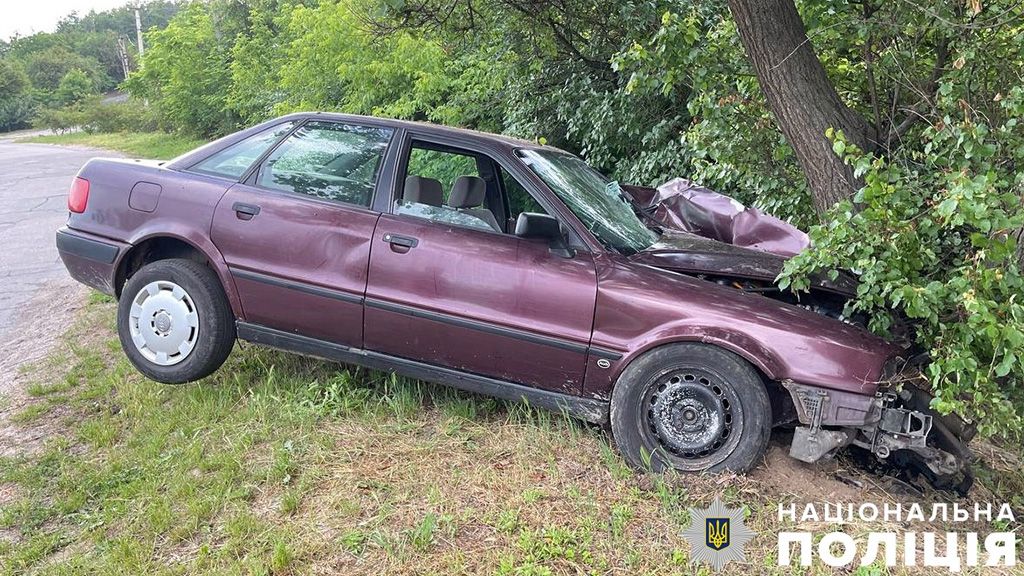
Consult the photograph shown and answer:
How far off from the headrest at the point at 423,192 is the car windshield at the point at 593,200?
522 millimetres

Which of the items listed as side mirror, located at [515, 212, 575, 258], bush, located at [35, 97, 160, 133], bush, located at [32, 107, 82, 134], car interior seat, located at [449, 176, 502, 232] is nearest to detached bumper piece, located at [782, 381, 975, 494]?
side mirror, located at [515, 212, 575, 258]

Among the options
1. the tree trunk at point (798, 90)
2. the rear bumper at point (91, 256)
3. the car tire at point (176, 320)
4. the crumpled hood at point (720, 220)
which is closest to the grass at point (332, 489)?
the car tire at point (176, 320)

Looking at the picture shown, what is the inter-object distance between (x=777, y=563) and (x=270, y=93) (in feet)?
49.8

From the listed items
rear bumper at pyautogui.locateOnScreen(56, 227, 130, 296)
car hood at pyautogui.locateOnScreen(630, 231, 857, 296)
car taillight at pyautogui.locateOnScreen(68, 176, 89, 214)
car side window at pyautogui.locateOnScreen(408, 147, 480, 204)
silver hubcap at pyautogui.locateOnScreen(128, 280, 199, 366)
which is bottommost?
silver hubcap at pyautogui.locateOnScreen(128, 280, 199, 366)

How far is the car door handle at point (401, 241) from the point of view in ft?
11.9

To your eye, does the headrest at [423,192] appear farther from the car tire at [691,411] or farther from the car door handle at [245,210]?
the car tire at [691,411]

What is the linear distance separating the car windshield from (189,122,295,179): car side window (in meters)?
1.52

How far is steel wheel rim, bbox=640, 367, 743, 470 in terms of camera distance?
3.19 meters

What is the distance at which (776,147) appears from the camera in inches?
192

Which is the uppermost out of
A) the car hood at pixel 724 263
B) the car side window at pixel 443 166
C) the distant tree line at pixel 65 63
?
the distant tree line at pixel 65 63

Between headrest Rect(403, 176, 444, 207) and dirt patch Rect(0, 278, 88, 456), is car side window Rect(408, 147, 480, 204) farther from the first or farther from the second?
dirt patch Rect(0, 278, 88, 456)

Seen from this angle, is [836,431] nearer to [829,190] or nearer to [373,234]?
[829,190]

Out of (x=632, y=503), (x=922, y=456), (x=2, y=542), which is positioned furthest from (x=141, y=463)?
(x=922, y=456)

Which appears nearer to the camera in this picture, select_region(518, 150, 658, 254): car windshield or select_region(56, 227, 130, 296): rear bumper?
select_region(518, 150, 658, 254): car windshield
